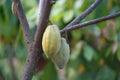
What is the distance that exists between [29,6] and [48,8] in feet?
4.58

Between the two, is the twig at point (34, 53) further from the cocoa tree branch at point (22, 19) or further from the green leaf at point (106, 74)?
the green leaf at point (106, 74)

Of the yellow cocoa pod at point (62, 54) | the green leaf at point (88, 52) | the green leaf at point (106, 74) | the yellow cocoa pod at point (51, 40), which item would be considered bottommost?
the green leaf at point (106, 74)

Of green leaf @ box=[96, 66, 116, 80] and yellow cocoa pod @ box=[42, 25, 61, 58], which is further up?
yellow cocoa pod @ box=[42, 25, 61, 58]

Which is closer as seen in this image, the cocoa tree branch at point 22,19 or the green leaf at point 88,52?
the cocoa tree branch at point 22,19

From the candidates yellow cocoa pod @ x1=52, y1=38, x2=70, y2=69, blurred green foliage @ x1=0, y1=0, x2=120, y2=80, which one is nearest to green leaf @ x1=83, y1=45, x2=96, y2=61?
blurred green foliage @ x1=0, y1=0, x2=120, y2=80

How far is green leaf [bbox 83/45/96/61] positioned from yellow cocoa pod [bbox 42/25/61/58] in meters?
1.19

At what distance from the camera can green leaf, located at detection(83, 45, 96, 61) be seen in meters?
2.13

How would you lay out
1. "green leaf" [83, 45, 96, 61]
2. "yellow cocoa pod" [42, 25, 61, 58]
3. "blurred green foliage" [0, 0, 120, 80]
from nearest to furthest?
"yellow cocoa pod" [42, 25, 61, 58] → "blurred green foliage" [0, 0, 120, 80] → "green leaf" [83, 45, 96, 61]

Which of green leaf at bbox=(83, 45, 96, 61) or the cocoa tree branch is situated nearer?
the cocoa tree branch

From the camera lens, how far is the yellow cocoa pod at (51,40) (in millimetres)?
896

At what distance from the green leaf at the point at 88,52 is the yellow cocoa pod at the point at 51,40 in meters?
1.19

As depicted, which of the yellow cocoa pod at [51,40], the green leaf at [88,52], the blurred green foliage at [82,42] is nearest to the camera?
the yellow cocoa pod at [51,40]

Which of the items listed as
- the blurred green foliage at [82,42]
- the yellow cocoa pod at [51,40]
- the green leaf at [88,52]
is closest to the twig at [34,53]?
the yellow cocoa pod at [51,40]

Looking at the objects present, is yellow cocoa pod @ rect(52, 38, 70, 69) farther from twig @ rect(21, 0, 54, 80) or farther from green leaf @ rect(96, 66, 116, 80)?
green leaf @ rect(96, 66, 116, 80)
